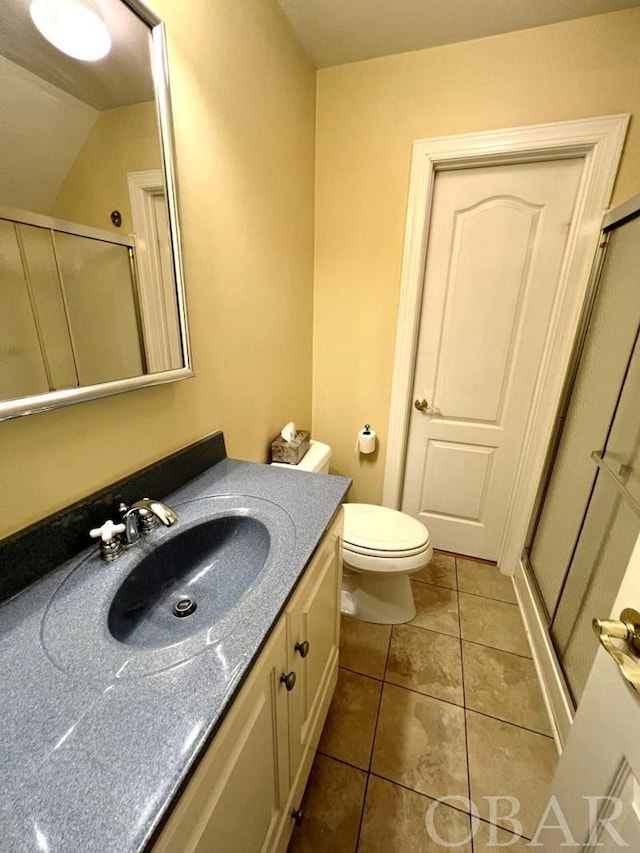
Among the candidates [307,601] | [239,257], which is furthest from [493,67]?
[307,601]

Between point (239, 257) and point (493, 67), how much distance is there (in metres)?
1.30

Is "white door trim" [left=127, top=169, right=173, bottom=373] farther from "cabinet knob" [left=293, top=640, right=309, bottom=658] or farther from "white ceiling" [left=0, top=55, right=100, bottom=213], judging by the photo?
"cabinet knob" [left=293, top=640, right=309, bottom=658]

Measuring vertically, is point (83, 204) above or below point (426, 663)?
above

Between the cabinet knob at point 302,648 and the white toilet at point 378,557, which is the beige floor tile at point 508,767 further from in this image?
the cabinet knob at point 302,648

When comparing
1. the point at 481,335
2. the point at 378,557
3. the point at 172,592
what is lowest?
the point at 378,557

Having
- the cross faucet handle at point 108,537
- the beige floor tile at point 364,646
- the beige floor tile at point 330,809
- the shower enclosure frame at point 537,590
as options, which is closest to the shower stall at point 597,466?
the shower enclosure frame at point 537,590

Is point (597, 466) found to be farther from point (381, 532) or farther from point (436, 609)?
point (436, 609)

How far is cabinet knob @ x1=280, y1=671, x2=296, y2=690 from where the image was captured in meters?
0.72

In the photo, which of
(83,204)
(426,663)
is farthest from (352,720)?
(83,204)

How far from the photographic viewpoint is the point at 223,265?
3.75ft

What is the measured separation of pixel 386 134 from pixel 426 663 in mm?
2328

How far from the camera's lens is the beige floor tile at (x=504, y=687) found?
1264mm

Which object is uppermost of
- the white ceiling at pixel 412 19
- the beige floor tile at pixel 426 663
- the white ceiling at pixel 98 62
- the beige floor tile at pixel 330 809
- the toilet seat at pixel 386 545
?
the white ceiling at pixel 412 19

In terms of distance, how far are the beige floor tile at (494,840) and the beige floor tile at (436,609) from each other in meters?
0.64
